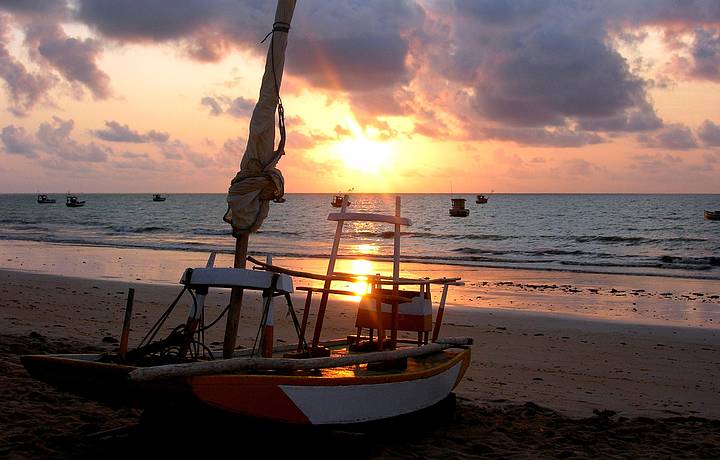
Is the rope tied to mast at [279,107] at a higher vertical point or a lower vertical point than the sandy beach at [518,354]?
higher

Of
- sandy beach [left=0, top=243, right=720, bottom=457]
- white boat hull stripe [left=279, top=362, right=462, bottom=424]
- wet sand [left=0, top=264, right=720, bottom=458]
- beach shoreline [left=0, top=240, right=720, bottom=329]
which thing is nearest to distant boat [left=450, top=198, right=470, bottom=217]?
beach shoreline [left=0, top=240, right=720, bottom=329]

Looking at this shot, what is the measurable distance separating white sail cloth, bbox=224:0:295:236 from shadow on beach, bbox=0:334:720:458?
6.22 ft

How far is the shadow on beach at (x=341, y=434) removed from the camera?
6309 millimetres

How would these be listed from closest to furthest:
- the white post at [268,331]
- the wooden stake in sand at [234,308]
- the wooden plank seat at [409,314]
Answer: the white post at [268,331], the wooden stake in sand at [234,308], the wooden plank seat at [409,314]

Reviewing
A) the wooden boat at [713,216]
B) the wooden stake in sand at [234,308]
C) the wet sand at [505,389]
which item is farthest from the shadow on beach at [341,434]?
the wooden boat at [713,216]

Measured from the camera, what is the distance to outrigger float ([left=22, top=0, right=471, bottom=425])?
18.1 feet

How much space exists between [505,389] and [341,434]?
3.88m

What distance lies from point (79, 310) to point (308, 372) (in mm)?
10384

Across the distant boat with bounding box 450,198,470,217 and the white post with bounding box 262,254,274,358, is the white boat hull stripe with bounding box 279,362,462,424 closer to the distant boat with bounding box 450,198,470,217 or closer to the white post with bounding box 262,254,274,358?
the white post with bounding box 262,254,274,358

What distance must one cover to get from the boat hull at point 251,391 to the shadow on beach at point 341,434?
147 mm

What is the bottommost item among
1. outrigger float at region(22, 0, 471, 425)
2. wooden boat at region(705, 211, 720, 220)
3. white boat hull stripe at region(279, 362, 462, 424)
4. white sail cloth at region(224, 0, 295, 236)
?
white boat hull stripe at region(279, 362, 462, 424)

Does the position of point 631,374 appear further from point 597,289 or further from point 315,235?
point 315,235

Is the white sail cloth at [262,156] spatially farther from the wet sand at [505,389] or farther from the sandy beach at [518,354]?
the sandy beach at [518,354]

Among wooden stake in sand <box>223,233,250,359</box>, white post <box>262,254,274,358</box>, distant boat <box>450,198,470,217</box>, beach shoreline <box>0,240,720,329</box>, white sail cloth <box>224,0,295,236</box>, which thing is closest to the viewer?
white post <box>262,254,274,358</box>
